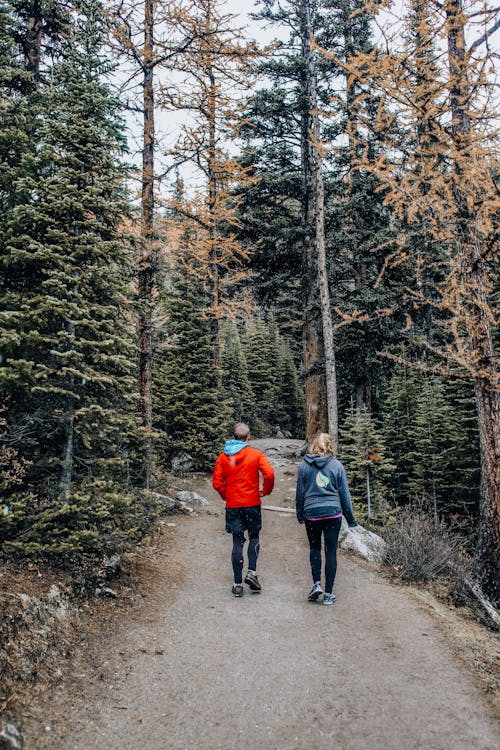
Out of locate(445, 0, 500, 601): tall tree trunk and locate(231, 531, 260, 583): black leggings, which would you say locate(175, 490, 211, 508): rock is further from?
locate(445, 0, 500, 601): tall tree trunk

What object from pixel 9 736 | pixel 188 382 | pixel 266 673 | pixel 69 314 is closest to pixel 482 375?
pixel 266 673

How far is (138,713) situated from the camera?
3518mm

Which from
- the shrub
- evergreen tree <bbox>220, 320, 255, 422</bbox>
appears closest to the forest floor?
the shrub

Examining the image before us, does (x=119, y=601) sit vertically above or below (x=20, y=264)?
below

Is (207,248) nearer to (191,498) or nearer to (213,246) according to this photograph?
(213,246)

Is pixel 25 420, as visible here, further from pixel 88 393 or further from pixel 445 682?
pixel 445 682

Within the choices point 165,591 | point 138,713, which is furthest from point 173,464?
point 138,713

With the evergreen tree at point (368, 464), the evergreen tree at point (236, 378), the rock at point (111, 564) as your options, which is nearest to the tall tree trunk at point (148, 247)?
the rock at point (111, 564)

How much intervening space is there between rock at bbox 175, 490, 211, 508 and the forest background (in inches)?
28.6

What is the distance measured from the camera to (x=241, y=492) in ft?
19.6

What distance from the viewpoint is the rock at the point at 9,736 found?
286 centimetres

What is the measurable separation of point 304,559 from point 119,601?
149 inches

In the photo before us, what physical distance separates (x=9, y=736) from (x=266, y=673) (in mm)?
2169

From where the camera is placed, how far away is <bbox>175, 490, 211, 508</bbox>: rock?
1177 centimetres
